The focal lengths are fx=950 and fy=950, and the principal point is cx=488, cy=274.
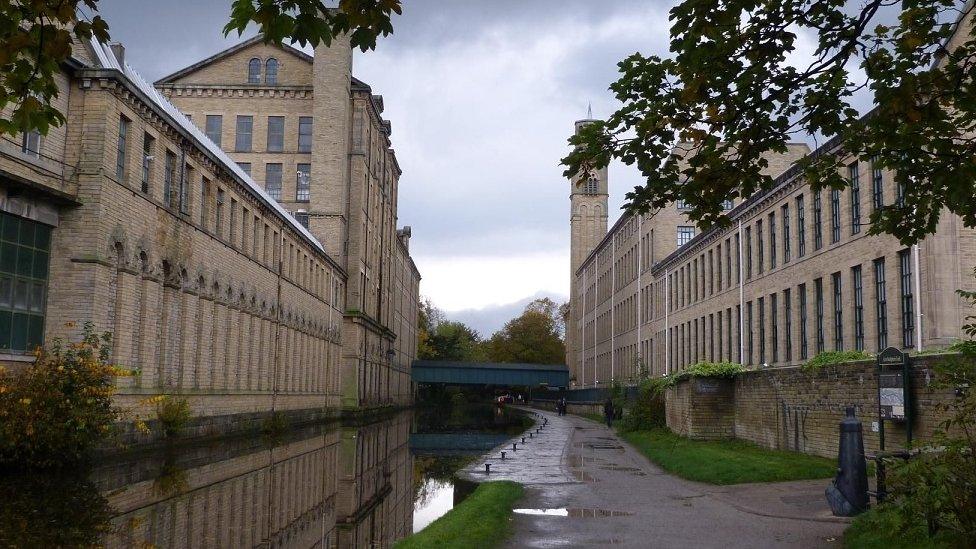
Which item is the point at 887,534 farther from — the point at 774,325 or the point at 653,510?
the point at 774,325

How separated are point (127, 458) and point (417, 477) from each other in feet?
22.3

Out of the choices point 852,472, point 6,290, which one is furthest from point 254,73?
point 852,472

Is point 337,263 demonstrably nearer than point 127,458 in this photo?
No

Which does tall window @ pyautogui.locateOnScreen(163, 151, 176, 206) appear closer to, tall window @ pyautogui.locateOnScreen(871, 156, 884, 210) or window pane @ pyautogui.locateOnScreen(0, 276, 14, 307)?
window pane @ pyautogui.locateOnScreen(0, 276, 14, 307)

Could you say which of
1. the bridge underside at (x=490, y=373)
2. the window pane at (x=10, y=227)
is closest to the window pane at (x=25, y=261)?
the window pane at (x=10, y=227)

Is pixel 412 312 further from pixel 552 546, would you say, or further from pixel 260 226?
pixel 552 546

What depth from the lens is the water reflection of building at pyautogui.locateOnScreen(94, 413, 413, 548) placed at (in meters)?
12.5

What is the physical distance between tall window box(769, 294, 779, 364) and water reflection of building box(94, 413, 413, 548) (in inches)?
710

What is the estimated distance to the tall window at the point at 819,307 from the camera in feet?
111

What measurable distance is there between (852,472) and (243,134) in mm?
59075

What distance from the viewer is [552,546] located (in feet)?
38.4

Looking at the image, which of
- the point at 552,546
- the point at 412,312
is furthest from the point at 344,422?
the point at 412,312

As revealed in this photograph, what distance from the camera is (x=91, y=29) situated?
26.6 feet

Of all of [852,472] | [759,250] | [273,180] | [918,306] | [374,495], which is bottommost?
[374,495]
